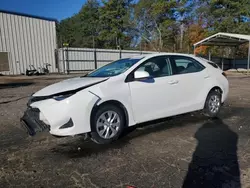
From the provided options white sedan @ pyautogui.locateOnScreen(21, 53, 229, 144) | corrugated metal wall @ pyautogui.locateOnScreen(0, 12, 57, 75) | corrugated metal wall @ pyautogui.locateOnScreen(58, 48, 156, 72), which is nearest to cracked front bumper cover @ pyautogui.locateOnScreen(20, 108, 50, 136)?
white sedan @ pyautogui.locateOnScreen(21, 53, 229, 144)

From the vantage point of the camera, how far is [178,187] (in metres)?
2.51

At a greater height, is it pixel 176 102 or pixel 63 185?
pixel 176 102

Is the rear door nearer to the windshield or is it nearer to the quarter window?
the quarter window

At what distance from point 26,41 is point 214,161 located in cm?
2096

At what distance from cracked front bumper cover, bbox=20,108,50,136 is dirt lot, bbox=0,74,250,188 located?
18cm

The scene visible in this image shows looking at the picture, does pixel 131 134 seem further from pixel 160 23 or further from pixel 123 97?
pixel 160 23

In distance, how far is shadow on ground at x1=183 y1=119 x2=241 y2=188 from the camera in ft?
8.54

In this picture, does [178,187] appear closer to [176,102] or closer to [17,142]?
[176,102]

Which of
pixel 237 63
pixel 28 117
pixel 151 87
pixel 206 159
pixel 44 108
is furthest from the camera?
pixel 237 63

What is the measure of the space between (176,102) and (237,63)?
84.4 feet

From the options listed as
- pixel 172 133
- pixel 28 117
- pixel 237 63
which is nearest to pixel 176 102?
pixel 172 133

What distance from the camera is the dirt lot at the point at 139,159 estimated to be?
8.70ft

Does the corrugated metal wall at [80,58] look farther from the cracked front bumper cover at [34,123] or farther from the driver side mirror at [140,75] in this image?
the cracked front bumper cover at [34,123]

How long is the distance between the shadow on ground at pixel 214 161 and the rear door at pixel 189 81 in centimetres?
64
